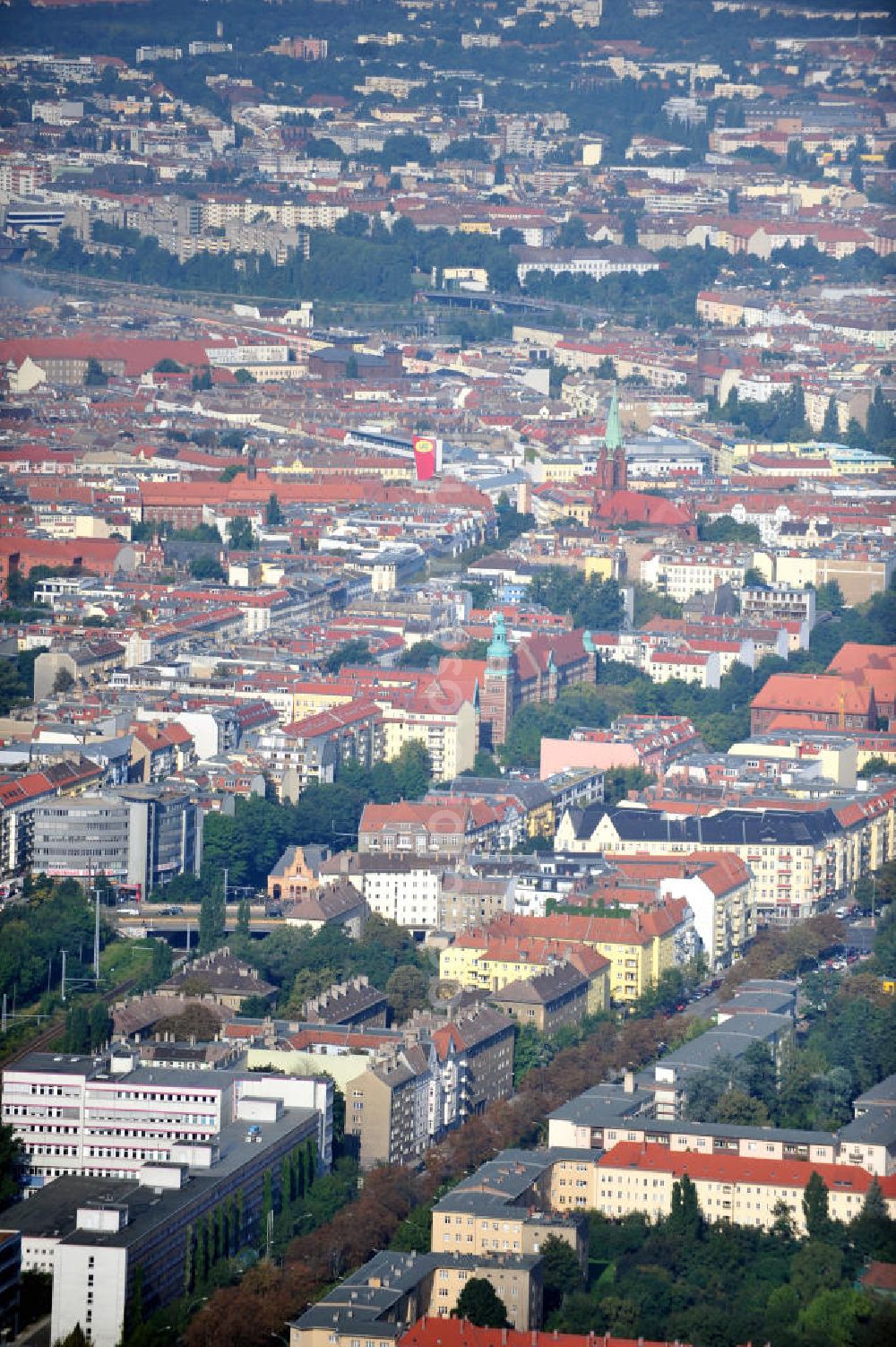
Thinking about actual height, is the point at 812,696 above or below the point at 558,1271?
above

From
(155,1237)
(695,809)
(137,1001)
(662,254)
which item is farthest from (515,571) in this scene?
(662,254)

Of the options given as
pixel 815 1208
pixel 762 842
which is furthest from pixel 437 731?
pixel 815 1208

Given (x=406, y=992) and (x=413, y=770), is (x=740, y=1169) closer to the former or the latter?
(x=406, y=992)

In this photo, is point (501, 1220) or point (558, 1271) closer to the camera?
point (558, 1271)

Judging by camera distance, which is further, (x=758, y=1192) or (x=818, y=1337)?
(x=758, y=1192)

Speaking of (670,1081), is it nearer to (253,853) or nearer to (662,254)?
(253,853)

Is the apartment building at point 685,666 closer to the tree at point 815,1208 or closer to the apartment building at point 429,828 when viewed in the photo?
the apartment building at point 429,828
